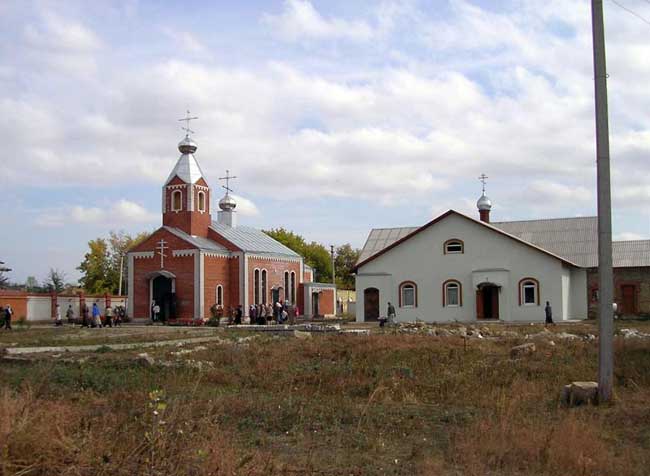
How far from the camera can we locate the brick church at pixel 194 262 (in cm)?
4288

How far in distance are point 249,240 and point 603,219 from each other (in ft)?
130

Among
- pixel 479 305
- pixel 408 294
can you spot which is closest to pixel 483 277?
pixel 479 305

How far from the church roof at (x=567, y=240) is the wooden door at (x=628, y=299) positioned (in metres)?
1.30

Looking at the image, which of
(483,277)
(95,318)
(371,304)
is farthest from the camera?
(371,304)

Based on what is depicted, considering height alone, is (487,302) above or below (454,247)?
below

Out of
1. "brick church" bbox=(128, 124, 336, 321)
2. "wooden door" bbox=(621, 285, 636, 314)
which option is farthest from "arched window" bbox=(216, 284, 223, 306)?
"wooden door" bbox=(621, 285, 636, 314)

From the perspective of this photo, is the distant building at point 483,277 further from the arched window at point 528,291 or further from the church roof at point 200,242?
the church roof at point 200,242

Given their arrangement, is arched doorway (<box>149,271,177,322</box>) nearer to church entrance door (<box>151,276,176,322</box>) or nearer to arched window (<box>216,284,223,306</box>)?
church entrance door (<box>151,276,176,322</box>)

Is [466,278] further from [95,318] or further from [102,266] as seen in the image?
[102,266]

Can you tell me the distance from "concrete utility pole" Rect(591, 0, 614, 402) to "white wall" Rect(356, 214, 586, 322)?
2624 centimetres

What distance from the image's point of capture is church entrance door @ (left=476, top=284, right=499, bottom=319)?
3719 centimetres

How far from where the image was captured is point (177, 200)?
4550 cm

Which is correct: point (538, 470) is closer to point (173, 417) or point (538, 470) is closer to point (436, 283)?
point (173, 417)

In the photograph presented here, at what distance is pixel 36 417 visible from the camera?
20.6 feet
